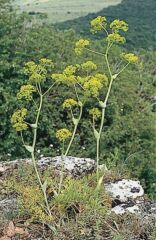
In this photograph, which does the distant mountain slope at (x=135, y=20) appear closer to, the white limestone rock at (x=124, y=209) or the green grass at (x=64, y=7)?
the green grass at (x=64, y=7)

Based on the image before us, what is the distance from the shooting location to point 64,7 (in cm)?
13875

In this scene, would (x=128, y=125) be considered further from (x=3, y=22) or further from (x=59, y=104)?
(x=3, y=22)

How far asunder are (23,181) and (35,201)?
0.75m

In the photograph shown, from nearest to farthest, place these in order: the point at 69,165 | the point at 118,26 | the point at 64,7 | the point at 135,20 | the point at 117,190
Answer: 1. the point at 118,26
2. the point at 117,190
3. the point at 69,165
4. the point at 135,20
5. the point at 64,7

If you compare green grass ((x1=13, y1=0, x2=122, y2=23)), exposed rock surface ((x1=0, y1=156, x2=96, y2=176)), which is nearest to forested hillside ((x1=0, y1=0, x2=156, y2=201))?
exposed rock surface ((x1=0, y1=156, x2=96, y2=176))

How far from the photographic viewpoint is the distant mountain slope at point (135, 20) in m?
101

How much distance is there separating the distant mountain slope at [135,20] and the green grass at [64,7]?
394 cm

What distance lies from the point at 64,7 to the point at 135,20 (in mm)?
25347

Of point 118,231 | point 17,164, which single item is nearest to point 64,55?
point 17,164

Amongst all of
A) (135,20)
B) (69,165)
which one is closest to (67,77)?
(69,165)

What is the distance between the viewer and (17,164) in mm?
7375

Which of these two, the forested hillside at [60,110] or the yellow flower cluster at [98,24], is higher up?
the yellow flower cluster at [98,24]

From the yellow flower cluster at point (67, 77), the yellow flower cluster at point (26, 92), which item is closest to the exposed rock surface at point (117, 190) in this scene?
the yellow flower cluster at point (26, 92)

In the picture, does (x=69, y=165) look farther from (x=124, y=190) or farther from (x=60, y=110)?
(x=60, y=110)
